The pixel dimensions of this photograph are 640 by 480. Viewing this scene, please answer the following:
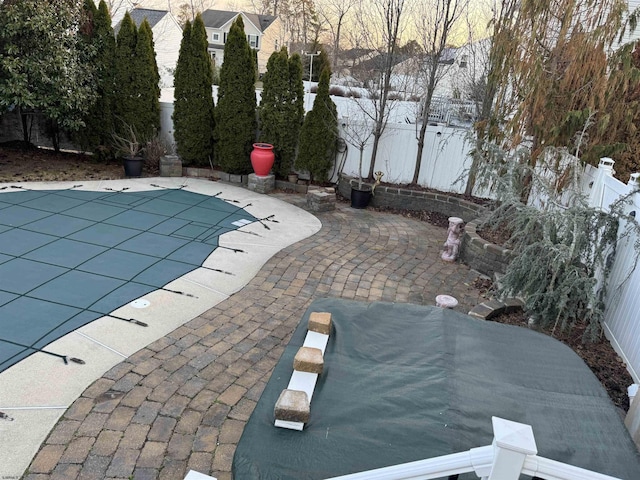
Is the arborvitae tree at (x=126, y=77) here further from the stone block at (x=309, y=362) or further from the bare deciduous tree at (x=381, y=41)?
the stone block at (x=309, y=362)

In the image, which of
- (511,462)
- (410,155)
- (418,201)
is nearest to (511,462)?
(511,462)

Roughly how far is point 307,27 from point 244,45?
27056 mm

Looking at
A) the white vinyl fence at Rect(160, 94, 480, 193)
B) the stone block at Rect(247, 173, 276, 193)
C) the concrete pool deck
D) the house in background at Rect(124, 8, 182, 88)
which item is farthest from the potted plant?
the house in background at Rect(124, 8, 182, 88)

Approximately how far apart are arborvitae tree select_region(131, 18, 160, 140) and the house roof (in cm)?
2875

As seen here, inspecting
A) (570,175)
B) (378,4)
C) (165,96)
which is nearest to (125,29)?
(378,4)

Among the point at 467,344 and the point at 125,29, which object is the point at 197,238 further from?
the point at 125,29

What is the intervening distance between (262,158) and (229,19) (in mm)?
31761

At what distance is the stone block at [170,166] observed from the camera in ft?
28.9

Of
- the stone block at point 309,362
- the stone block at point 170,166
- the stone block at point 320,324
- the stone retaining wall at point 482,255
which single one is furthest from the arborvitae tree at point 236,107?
the stone block at point 309,362

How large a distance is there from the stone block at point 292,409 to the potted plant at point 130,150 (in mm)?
7786

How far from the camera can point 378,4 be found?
25.8ft

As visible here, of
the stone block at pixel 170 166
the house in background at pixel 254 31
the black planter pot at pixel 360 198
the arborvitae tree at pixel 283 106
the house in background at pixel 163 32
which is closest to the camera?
the black planter pot at pixel 360 198

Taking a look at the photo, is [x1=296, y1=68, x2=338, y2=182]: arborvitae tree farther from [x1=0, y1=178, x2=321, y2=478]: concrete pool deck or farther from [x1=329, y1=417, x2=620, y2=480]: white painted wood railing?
[x1=329, y1=417, x2=620, y2=480]: white painted wood railing

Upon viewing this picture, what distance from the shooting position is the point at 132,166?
8.54 metres
